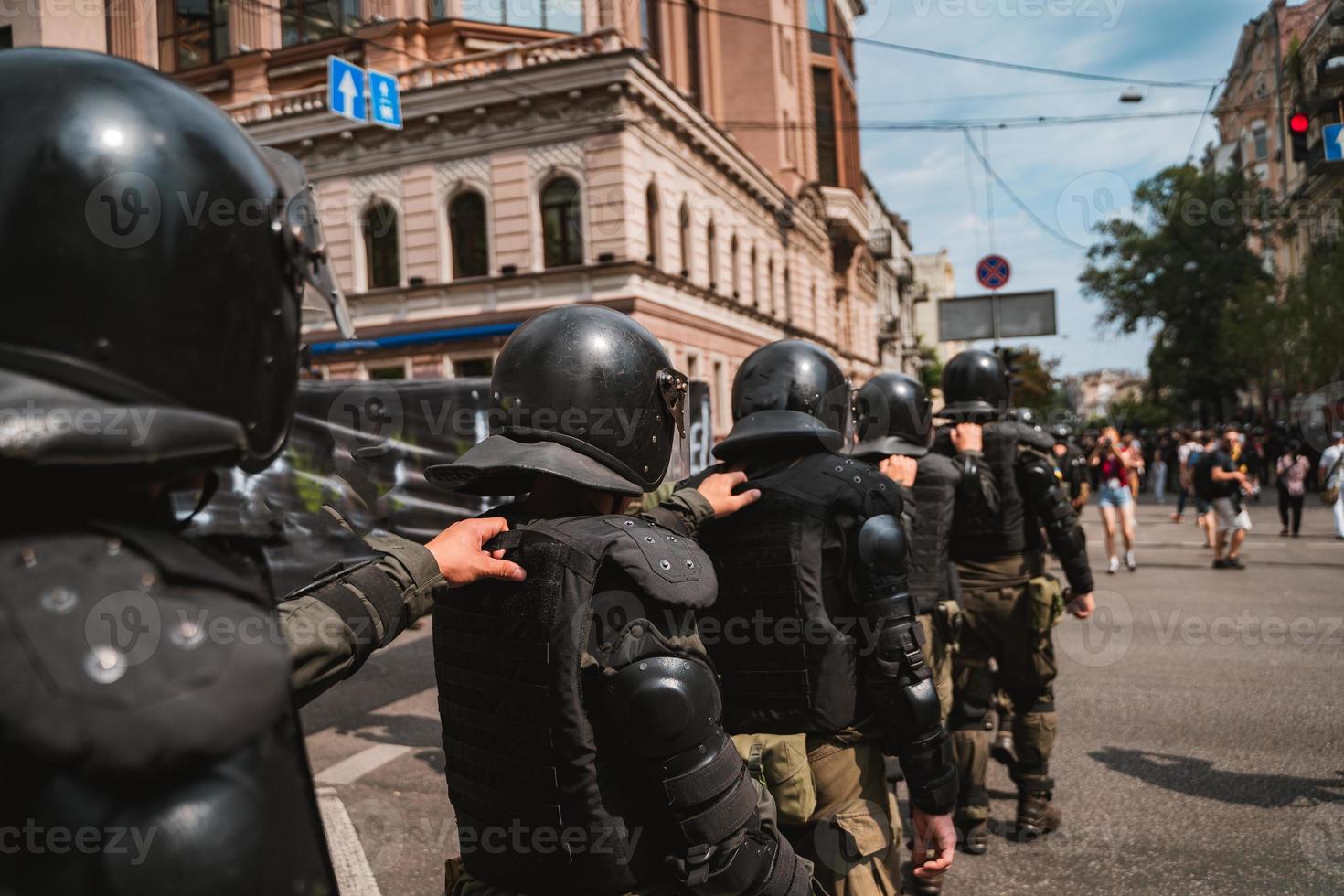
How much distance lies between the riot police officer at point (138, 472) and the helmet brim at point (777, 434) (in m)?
1.95

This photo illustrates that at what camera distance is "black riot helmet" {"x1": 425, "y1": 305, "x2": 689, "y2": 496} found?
1.95 metres

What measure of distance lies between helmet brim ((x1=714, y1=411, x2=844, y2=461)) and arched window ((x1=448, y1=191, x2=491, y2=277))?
19.2m

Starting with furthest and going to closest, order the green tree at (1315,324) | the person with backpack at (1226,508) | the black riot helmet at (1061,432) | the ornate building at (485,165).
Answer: the green tree at (1315,324) → the ornate building at (485,165) → the person with backpack at (1226,508) → the black riot helmet at (1061,432)

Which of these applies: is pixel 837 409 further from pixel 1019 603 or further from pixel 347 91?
pixel 347 91

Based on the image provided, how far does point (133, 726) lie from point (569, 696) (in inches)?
36.9

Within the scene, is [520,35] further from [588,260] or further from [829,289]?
[829,289]

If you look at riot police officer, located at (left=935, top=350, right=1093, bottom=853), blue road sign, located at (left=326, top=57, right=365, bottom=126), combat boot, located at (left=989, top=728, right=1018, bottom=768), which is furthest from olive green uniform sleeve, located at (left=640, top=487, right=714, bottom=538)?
blue road sign, located at (left=326, top=57, right=365, bottom=126)

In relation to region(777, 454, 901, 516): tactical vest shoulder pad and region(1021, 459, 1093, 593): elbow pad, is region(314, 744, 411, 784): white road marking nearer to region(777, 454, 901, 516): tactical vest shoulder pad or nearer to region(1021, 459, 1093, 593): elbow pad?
region(777, 454, 901, 516): tactical vest shoulder pad

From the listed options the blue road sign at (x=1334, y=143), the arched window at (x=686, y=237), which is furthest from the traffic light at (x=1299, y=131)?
the arched window at (x=686, y=237)

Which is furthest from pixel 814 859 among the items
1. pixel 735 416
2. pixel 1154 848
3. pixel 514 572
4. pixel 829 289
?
pixel 829 289

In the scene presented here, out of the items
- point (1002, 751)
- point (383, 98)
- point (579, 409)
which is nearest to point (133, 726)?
point (579, 409)

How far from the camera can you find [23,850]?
0.85 m

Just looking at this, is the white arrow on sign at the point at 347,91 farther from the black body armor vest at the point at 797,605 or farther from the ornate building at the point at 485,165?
the black body armor vest at the point at 797,605

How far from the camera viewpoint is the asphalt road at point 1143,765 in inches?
155
